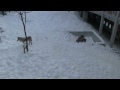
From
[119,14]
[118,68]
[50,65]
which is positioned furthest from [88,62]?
[119,14]

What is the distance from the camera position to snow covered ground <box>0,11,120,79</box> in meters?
11.3

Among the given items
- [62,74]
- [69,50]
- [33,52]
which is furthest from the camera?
[69,50]

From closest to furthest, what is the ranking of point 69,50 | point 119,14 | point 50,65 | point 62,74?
point 62,74 < point 50,65 < point 69,50 < point 119,14

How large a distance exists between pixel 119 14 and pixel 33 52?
968 centimetres

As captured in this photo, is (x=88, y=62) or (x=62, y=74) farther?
(x=88, y=62)

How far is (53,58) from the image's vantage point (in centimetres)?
1351

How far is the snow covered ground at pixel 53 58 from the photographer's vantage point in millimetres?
11289

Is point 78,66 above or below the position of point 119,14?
below
